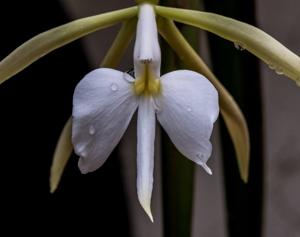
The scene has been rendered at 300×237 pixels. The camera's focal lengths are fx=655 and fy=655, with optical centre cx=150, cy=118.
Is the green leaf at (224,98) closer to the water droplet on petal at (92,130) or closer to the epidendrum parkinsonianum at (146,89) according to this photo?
the epidendrum parkinsonianum at (146,89)

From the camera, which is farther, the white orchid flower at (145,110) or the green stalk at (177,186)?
the green stalk at (177,186)

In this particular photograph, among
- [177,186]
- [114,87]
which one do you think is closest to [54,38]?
[114,87]

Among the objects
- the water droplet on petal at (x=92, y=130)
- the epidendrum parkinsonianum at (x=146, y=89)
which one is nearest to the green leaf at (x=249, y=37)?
the epidendrum parkinsonianum at (x=146, y=89)

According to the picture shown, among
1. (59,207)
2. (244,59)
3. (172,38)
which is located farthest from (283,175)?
(172,38)

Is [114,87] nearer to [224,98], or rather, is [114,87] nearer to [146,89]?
[146,89]

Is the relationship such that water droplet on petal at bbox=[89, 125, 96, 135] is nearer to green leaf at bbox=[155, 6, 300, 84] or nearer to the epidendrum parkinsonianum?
the epidendrum parkinsonianum

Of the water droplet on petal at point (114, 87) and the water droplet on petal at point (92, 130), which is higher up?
the water droplet on petal at point (114, 87)

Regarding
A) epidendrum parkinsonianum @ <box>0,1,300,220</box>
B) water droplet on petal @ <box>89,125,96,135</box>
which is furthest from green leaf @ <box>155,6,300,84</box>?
water droplet on petal @ <box>89,125,96,135</box>
